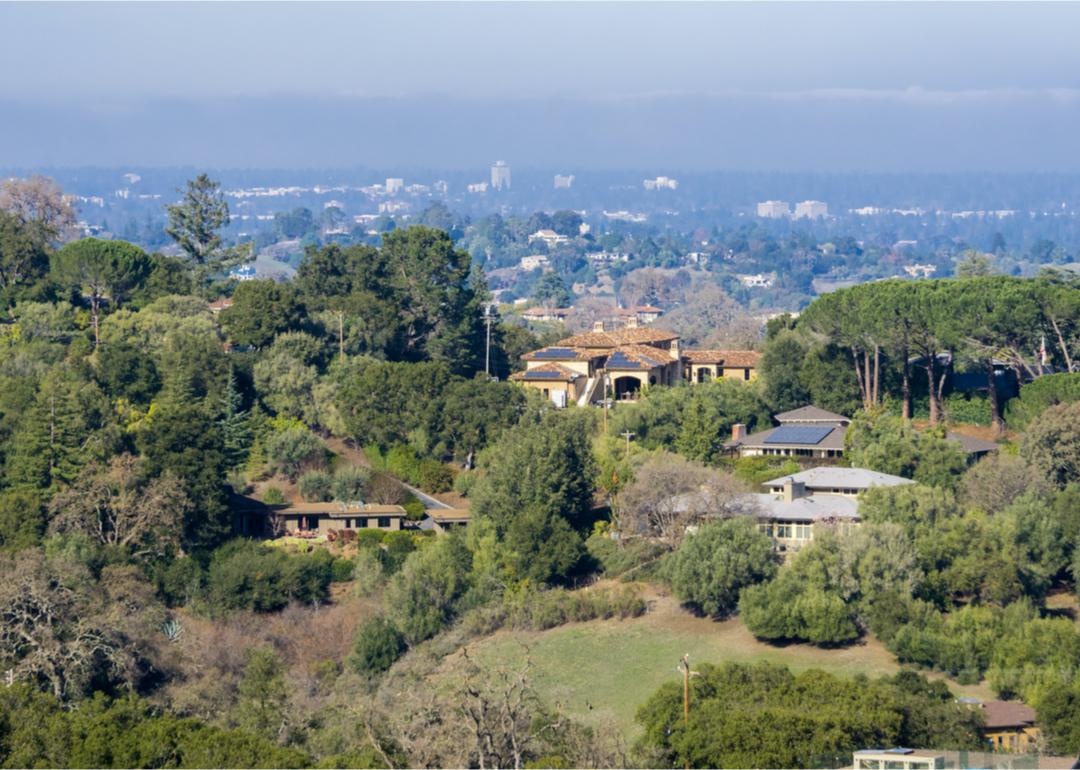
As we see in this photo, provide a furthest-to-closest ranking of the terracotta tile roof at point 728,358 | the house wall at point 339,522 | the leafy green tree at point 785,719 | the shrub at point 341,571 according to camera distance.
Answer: the terracotta tile roof at point 728,358 → the house wall at point 339,522 → the shrub at point 341,571 → the leafy green tree at point 785,719

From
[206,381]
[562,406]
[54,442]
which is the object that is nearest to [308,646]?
[54,442]

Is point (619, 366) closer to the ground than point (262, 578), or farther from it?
farther from it

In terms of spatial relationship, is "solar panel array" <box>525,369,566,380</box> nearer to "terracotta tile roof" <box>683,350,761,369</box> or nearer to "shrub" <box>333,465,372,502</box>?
"terracotta tile roof" <box>683,350,761,369</box>

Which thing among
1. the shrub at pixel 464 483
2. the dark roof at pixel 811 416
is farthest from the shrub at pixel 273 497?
the dark roof at pixel 811 416

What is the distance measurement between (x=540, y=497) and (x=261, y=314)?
12.0 meters

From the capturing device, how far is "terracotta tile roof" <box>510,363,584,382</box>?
53156mm

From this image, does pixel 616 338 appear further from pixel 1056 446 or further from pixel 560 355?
pixel 1056 446

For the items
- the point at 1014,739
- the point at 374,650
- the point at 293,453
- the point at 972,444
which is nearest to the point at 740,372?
the point at 972,444

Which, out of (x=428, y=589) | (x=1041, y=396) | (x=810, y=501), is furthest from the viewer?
(x=1041, y=396)

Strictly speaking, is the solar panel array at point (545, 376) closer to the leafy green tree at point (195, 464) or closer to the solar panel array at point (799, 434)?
the solar panel array at point (799, 434)

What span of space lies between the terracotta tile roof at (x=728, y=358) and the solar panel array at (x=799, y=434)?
7204 mm

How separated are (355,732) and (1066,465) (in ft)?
59.2

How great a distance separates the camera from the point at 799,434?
4825 centimetres

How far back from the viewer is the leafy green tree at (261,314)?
51.7 m
